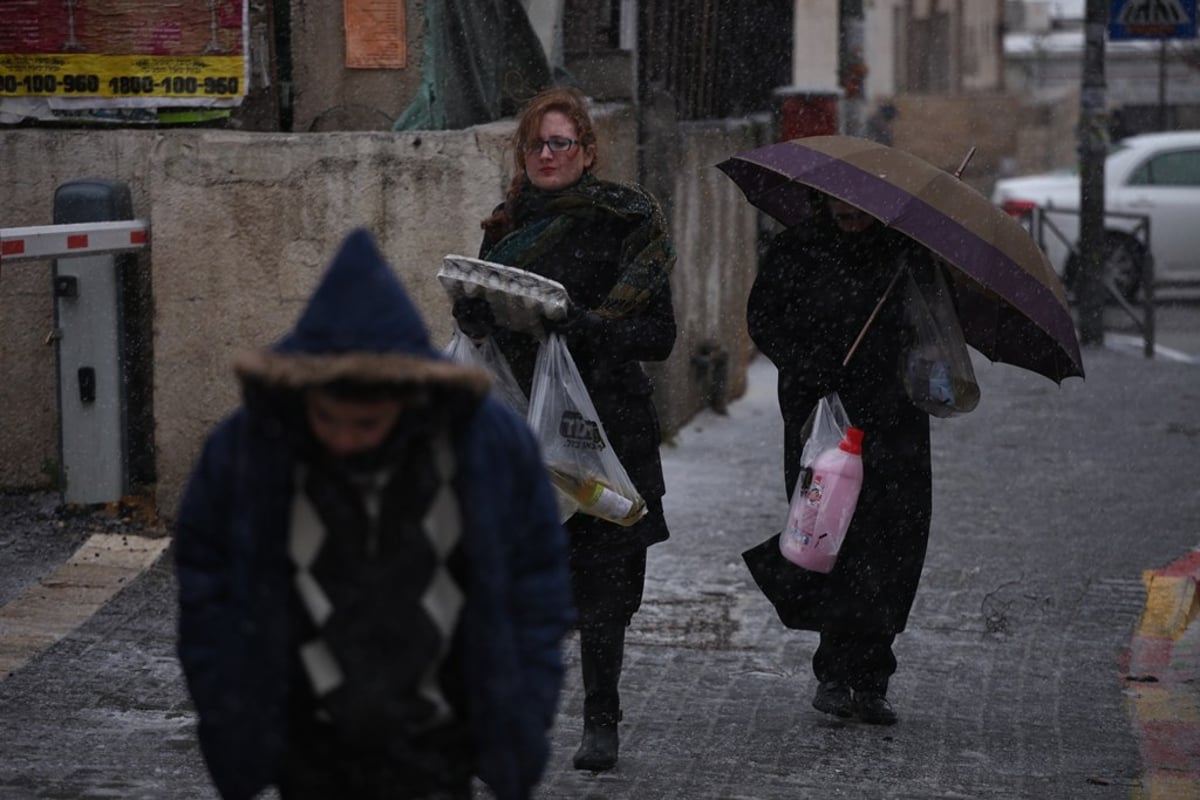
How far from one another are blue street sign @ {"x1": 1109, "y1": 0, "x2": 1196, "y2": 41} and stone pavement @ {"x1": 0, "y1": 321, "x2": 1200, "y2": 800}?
5.80 meters

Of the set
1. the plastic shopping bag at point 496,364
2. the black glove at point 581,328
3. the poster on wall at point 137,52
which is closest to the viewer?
the black glove at point 581,328

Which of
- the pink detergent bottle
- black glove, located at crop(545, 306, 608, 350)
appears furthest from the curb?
black glove, located at crop(545, 306, 608, 350)

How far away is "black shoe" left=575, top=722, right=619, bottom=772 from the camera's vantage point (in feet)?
17.8

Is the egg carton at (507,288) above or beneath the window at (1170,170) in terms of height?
beneath

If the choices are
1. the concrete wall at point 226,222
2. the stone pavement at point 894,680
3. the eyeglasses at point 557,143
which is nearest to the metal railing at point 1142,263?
the stone pavement at point 894,680

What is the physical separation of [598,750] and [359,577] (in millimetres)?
2644

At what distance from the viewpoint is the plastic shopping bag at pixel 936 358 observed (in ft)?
19.2

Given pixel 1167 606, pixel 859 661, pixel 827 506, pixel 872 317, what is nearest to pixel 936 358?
pixel 872 317

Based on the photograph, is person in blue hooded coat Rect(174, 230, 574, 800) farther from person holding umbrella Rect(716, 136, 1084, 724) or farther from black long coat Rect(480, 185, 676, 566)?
person holding umbrella Rect(716, 136, 1084, 724)

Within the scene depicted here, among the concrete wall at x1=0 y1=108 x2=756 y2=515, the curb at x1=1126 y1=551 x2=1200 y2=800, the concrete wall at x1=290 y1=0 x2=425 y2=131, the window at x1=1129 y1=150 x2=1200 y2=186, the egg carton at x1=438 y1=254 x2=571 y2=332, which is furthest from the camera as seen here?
the window at x1=1129 y1=150 x2=1200 y2=186

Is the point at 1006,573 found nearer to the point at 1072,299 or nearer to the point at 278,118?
the point at 278,118

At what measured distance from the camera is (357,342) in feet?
9.41

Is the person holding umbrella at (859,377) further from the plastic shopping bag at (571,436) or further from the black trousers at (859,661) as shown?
the plastic shopping bag at (571,436)

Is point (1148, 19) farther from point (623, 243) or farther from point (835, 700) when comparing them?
point (623, 243)
